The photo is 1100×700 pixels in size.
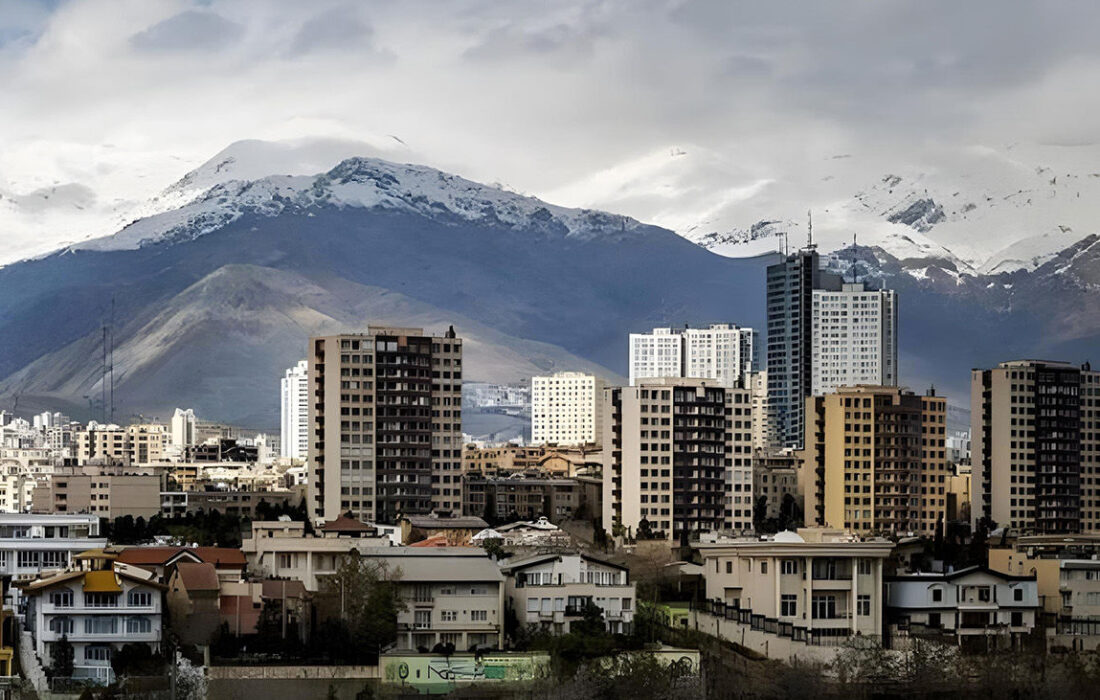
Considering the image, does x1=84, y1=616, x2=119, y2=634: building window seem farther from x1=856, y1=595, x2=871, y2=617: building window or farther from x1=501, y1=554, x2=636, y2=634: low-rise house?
x1=856, y1=595, x2=871, y2=617: building window

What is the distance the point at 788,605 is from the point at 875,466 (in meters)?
26.6

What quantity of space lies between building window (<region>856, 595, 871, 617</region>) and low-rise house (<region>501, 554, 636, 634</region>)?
357 centimetres

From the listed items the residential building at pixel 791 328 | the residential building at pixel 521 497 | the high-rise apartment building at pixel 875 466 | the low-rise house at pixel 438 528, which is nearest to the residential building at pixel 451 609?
the low-rise house at pixel 438 528

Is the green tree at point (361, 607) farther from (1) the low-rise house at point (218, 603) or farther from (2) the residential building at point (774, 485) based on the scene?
(2) the residential building at point (774, 485)

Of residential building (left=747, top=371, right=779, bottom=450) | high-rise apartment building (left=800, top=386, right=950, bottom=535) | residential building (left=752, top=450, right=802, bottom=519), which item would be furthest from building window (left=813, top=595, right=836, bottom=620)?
residential building (left=747, top=371, right=779, bottom=450)

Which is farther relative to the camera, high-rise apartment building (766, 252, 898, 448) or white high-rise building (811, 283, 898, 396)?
high-rise apartment building (766, 252, 898, 448)

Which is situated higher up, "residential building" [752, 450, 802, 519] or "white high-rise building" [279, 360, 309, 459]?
"white high-rise building" [279, 360, 309, 459]

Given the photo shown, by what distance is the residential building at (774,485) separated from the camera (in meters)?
68.2

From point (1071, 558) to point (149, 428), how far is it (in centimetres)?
7025

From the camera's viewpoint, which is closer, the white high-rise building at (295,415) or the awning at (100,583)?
the awning at (100,583)

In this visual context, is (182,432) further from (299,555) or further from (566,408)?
(299,555)

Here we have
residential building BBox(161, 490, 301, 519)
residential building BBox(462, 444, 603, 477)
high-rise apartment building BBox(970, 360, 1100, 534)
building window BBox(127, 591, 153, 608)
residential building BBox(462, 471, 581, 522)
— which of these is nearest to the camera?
building window BBox(127, 591, 153, 608)

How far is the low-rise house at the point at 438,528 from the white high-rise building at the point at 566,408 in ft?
231

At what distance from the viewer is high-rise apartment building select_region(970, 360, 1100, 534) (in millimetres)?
65000
